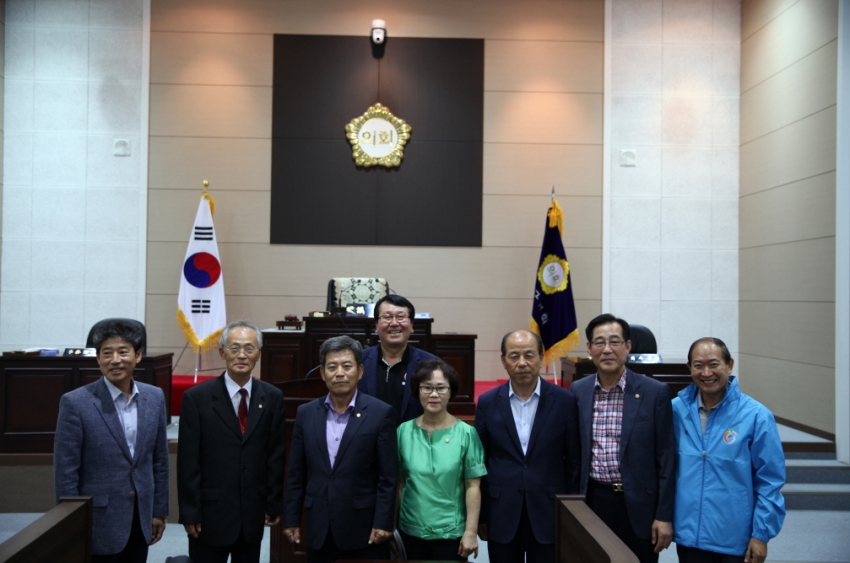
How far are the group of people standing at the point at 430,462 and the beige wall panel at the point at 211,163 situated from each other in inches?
194

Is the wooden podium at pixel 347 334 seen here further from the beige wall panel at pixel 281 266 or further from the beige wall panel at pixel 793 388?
the beige wall panel at pixel 793 388

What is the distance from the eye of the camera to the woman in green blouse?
7.39 feet

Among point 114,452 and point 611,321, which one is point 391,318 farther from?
point 114,452

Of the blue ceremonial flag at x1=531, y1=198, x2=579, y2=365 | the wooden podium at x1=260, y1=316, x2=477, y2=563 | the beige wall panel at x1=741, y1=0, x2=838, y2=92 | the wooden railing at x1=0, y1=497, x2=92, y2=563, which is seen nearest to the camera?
the wooden railing at x1=0, y1=497, x2=92, y2=563

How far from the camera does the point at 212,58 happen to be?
7.06 m

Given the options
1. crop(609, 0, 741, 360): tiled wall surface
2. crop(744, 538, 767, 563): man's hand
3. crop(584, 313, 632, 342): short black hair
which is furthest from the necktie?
crop(609, 0, 741, 360): tiled wall surface

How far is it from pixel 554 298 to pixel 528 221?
3.31 ft

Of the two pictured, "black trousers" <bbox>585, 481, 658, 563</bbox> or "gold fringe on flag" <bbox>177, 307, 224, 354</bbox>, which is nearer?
"black trousers" <bbox>585, 481, 658, 563</bbox>

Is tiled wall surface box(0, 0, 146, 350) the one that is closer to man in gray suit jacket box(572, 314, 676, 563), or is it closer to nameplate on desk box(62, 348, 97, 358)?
nameplate on desk box(62, 348, 97, 358)

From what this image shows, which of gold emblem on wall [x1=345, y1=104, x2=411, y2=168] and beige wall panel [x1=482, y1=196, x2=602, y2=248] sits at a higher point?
gold emblem on wall [x1=345, y1=104, x2=411, y2=168]

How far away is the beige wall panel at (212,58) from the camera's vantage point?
7027mm

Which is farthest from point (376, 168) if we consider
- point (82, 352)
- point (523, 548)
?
point (523, 548)

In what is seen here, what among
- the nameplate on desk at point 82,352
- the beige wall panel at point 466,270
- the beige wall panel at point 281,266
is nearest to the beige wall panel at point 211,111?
the beige wall panel at point 281,266

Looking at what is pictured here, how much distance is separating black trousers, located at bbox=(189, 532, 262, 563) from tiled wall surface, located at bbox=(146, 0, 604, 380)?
4.78 m
